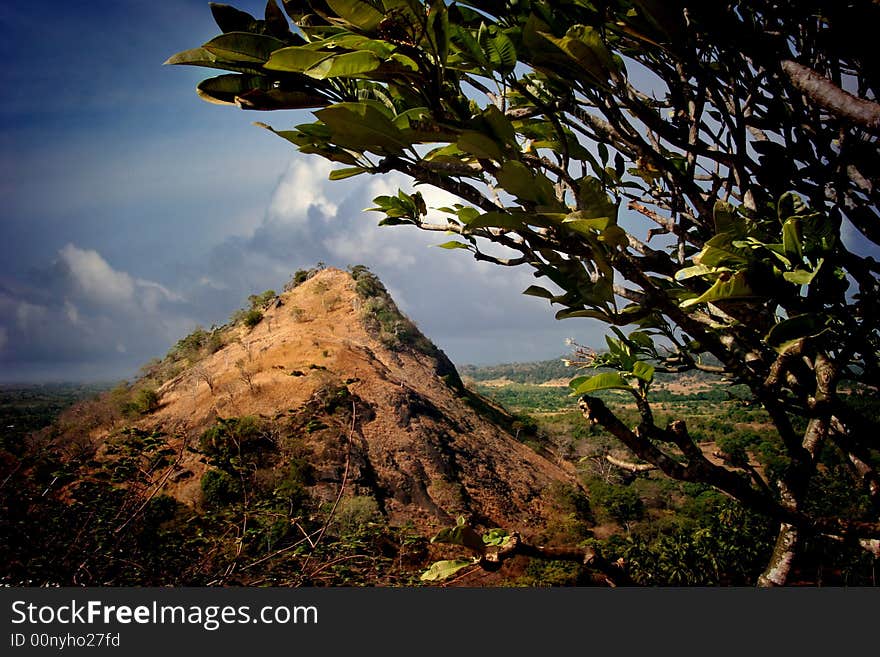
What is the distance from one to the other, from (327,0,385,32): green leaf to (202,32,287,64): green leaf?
8.9 inches

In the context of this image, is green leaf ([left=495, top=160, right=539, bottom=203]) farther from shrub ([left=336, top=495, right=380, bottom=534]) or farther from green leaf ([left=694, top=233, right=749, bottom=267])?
shrub ([left=336, top=495, right=380, bottom=534])

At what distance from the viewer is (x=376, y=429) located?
51.2 feet

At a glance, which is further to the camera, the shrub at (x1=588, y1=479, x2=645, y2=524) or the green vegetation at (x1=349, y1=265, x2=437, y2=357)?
the green vegetation at (x1=349, y1=265, x2=437, y2=357)

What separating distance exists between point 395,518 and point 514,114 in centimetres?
1295

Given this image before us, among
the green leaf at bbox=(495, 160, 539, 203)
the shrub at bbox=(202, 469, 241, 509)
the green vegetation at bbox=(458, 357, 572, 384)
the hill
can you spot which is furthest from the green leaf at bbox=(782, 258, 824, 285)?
the green vegetation at bbox=(458, 357, 572, 384)

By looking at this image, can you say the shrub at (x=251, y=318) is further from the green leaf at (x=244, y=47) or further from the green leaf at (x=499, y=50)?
the green leaf at (x=499, y=50)

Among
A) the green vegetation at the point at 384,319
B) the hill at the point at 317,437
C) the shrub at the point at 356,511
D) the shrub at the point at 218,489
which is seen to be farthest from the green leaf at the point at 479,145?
the green vegetation at the point at 384,319

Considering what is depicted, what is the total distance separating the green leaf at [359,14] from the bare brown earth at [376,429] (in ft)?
38.3

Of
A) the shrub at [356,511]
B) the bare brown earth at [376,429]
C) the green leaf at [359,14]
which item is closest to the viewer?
the green leaf at [359,14]

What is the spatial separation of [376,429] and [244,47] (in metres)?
15.5

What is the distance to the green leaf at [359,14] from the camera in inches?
24.8

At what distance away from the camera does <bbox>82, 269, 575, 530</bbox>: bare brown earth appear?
13.2 metres

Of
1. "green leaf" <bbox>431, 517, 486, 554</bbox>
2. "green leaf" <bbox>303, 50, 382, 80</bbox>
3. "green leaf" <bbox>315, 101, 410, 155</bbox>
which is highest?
"green leaf" <bbox>303, 50, 382, 80</bbox>

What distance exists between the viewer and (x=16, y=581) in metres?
2.58
